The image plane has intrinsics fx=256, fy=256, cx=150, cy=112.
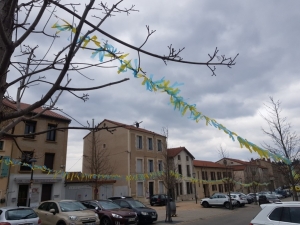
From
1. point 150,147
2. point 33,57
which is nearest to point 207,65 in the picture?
point 33,57

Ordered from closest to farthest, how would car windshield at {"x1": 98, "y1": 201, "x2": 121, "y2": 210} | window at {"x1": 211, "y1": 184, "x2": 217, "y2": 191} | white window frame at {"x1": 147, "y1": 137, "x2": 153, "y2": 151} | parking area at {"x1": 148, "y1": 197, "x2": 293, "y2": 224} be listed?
car windshield at {"x1": 98, "y1": 201, "x2": 121, "y2": 210}
parking area at {"x1": 148, "y1": 197, "x2": 293, "y2": 224}
white window frame at {"x1": 147, "y1": 137, "x2": 153, "y2": 151}
window at {"x1": 211, "y1": 184, "x2": 217, "y2": 191}

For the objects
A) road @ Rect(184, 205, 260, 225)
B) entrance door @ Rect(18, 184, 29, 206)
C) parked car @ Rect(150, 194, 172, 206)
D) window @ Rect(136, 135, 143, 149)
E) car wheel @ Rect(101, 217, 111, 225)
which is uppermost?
window @ Rect(136, 135, 143, 149)

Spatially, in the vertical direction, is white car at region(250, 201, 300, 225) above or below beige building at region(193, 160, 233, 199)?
below

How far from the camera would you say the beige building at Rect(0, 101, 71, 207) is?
70.6 feet

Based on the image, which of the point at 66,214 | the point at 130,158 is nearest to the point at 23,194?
the point at 66,214

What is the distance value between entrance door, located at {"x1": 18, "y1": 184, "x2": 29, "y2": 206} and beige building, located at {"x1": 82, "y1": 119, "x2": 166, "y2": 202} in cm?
976

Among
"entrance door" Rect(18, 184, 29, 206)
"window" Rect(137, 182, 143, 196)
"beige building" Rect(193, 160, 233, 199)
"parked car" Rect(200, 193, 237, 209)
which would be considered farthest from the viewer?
"beige building" Rect(193, 160, 233, 199)

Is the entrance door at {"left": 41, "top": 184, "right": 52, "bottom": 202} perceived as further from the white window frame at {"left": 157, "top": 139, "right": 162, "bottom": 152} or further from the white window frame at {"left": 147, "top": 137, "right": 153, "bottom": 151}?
the white window frame at {"left": 157, "top": 139, "right": 162, "bottom": 152}

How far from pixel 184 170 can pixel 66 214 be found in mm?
33162

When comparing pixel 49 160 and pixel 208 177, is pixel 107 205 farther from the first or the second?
pixel 208 177

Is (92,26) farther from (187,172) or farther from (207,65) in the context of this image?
(187,172)

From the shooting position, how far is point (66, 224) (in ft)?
35.3

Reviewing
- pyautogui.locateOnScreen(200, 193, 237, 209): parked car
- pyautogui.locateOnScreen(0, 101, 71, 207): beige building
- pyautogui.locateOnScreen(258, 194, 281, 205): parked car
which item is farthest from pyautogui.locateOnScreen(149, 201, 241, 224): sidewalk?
pyautogui.locateOnScreen(0, 101, 71, 207): beige building

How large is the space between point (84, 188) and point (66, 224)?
1673 cm
